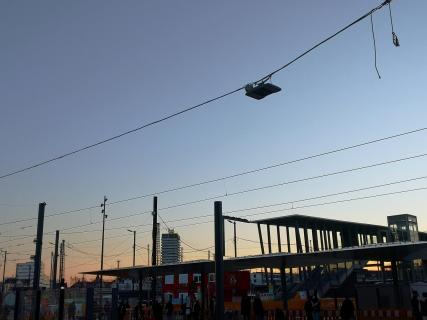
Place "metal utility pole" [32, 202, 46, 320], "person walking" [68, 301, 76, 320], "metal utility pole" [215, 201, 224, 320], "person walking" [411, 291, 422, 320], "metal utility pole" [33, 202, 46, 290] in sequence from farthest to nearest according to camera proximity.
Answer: "metal utility pole" [33, 202, 46, 290] → "metal utility pole" [32, 202, 46, 320] → "person walking" [68, 301, 76, 320] → "person walking" [411, 291, 422, 320] → "metal utility pole" [215, 201, 224, 320]

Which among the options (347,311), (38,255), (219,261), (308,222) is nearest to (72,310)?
(38,255)

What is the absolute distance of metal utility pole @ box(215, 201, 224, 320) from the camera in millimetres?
17625

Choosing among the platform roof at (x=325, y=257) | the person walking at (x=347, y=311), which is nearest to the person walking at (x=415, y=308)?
the platform roof at (x=325, y=257)

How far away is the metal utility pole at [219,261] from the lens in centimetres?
1762

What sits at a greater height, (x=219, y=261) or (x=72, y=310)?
(x=219, y=261)

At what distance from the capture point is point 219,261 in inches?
701

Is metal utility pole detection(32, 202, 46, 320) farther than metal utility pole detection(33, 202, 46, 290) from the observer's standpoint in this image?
No

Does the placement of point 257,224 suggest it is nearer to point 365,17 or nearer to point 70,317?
point 70,317

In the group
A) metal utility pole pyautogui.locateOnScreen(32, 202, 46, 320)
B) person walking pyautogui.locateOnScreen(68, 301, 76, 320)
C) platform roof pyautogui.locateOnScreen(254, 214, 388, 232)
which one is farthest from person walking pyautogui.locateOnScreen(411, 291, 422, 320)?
platform roof pyautogui.locateOnScreen(254, 214, 388, 232)

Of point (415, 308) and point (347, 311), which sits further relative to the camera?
point (347, 311)

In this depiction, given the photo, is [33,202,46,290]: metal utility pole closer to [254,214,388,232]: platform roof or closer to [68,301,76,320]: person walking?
[68,301,76,320]: person walking

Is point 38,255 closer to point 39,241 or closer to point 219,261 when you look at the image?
point 39,241

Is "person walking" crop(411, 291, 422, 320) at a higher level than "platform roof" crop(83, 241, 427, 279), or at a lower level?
lower

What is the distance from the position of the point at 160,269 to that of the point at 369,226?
102 feet
